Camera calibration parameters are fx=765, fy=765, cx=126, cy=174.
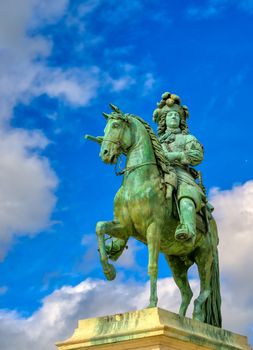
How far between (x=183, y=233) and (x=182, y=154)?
1953 millimetres

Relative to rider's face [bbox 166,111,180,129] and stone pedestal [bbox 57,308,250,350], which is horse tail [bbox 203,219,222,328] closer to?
stone pedestal [bbox 57,308,250,350]

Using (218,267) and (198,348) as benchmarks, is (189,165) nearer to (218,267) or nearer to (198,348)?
(218,267)

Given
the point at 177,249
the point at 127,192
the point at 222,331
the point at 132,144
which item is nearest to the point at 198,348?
the point at 222,331

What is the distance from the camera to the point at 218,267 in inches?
570

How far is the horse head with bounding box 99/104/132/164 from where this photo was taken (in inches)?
513

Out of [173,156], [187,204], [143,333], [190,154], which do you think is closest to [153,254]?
[187,204]

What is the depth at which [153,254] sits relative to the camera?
12547 millimetres

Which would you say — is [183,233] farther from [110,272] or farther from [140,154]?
[140,154]

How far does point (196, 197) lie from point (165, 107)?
255 cm

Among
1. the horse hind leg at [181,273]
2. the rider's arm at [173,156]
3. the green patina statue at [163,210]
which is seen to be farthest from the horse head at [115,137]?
the horse hind leg at [181,273]

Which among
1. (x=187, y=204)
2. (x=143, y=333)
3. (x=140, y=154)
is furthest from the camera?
(x=140, y=154)

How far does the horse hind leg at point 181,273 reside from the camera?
46.7ft

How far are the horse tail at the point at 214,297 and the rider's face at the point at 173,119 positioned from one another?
79.6 inches

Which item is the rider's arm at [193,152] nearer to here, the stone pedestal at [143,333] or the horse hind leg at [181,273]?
the horse hind leg at [181,273]
